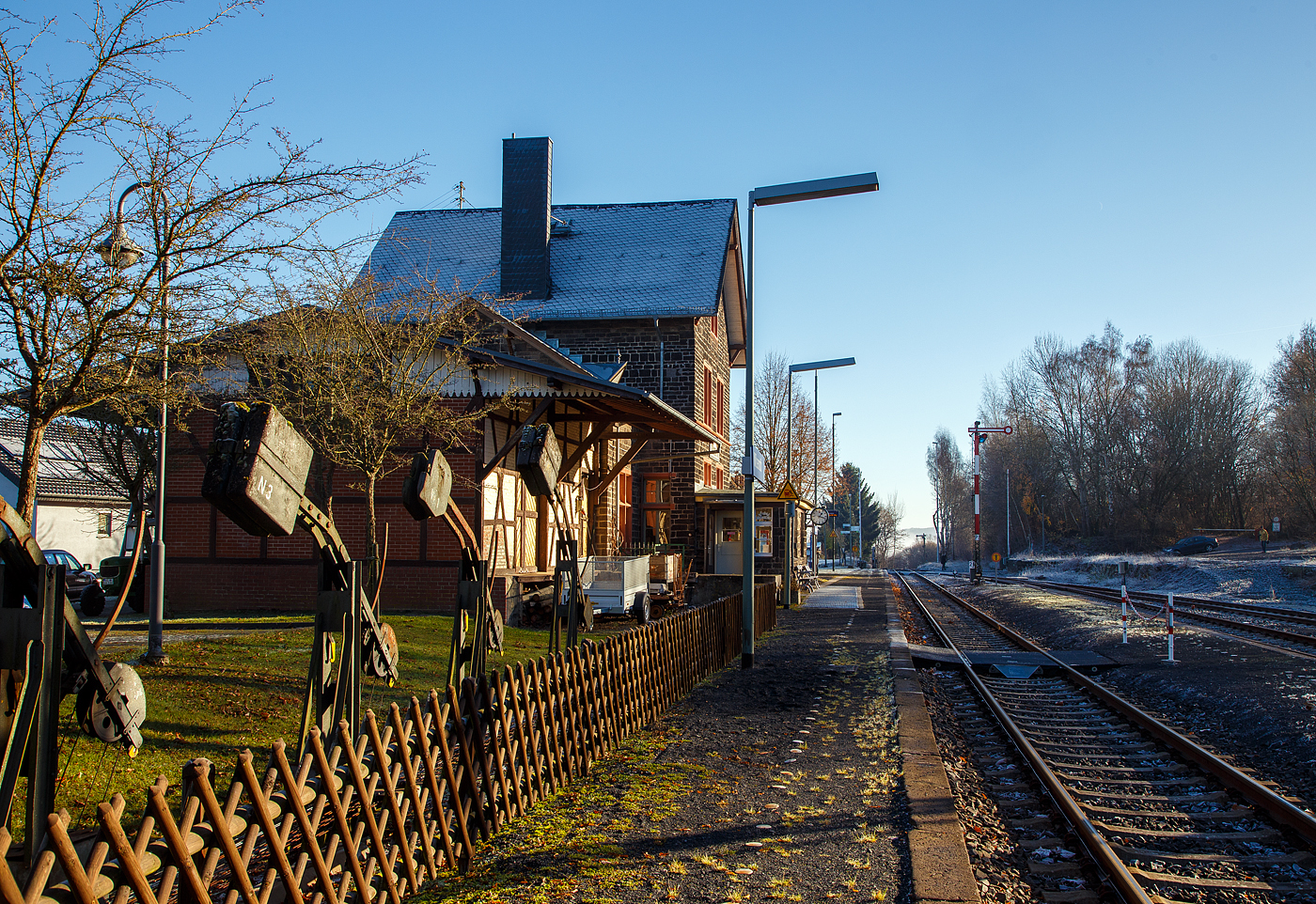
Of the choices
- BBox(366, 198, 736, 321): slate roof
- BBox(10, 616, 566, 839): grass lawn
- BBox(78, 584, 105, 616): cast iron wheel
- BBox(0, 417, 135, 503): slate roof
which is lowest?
BBox(10, 616, 566, 839): grass lawn

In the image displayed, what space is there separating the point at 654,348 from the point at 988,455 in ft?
225

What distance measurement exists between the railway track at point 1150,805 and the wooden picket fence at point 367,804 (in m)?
3.10

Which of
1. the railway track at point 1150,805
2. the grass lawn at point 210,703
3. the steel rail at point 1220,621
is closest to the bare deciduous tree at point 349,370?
the grass lawn at point 210,703

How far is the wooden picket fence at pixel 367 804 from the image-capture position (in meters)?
2.74

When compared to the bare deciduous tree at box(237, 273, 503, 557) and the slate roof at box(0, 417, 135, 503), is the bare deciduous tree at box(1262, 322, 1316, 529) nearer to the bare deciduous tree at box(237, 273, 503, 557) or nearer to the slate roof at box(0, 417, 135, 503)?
the bare deciduous tree at box(237, 273, 503, 557)

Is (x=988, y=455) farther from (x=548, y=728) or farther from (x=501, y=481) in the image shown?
(x=548, y=728)

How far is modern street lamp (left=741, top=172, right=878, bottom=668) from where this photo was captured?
12117 mm

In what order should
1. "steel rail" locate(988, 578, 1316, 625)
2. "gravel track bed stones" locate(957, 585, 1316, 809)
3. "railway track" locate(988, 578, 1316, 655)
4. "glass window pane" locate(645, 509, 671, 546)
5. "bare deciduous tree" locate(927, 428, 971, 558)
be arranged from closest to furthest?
"gravel track bed stones" locate(957, 585, 1316, 809) → "railway track" locate(988, 578, 1316, 655) → "steel rail" locate(988, 578, 1316, 625) → "glass window pane" locate(645, 509, 671, 546) → "bare deciduous tree" locate(927, 428, 971, 558)

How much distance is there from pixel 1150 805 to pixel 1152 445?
59911 millimetres

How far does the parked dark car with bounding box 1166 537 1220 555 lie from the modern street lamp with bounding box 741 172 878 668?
4400 centimetres

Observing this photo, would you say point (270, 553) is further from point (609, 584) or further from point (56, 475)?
point (56, 475)

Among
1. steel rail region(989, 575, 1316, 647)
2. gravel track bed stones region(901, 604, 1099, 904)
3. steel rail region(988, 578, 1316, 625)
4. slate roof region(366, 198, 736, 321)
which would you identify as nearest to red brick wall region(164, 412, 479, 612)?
slate roof region(366, 198, 736, 321)

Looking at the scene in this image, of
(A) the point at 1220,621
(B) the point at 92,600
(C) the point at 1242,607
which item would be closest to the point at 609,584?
(B) the point at 92,600

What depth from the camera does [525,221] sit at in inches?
1040
